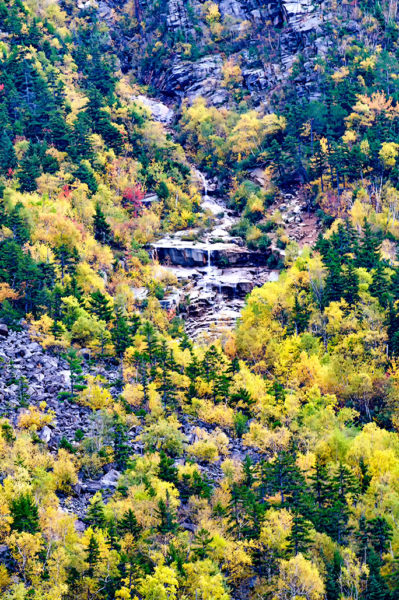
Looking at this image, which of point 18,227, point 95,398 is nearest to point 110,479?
point 95,398

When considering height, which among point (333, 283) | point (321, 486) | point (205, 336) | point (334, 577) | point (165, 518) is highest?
point (333, 283)

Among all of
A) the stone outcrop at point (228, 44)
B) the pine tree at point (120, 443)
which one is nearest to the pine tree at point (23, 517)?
the pine tree at point (120, 443)

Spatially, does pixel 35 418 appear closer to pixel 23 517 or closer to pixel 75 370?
pixel 75 370

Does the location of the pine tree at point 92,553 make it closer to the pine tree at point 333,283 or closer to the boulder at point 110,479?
the boulder at point 110,479

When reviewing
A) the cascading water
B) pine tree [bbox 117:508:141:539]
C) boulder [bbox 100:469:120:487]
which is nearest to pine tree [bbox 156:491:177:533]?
pine tree [bbox 117:508:141:539]

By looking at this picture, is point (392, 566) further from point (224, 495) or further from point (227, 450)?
point (227, 450)

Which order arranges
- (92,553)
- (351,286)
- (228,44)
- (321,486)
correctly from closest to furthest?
1. (92,553)
2. (321,486)
3. (351,286)
4. (228,44)
